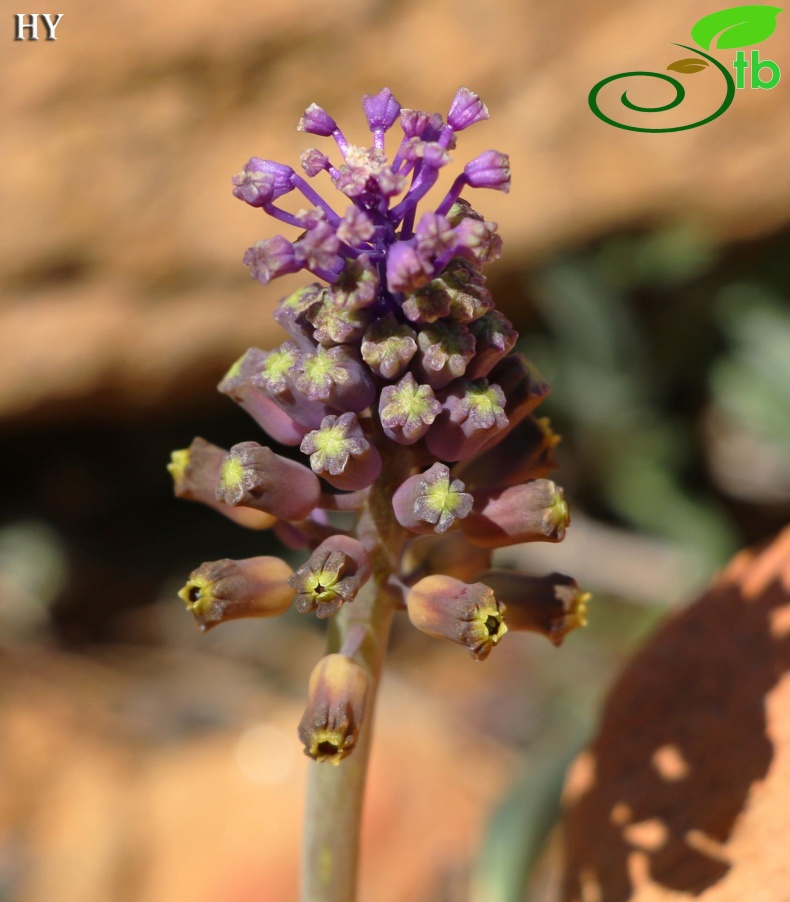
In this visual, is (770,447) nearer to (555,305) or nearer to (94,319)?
(555,305)

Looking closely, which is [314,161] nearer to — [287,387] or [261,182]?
[261,182]

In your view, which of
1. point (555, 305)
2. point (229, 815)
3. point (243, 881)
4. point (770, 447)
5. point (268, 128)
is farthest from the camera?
point (770, 447)

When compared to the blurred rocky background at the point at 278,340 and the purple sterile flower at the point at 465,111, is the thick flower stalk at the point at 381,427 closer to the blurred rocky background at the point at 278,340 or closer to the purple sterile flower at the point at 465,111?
the purple sterile flower at the point at 465,111

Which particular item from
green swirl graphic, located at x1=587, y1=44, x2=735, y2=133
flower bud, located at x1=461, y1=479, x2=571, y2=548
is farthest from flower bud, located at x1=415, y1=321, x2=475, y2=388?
green swirl graphic, located at x1=587, y1=44, x2=735, y2=133

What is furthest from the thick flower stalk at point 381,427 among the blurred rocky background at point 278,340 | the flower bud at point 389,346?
the blurred rocky background at point 278,340

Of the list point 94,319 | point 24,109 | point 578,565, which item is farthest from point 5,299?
point 578,565

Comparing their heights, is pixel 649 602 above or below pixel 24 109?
below

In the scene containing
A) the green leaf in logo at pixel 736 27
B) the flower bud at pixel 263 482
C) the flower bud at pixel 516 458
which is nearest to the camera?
the flower bud at pixel 263 482

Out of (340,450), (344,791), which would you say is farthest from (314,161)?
(344,791)
